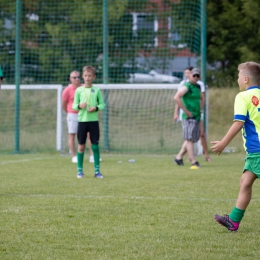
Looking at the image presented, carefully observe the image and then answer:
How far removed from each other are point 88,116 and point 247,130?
4.94m

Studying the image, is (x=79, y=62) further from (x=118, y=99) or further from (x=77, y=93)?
(x=77, y=93)

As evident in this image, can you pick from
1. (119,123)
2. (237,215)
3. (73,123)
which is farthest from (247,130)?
(119,123)

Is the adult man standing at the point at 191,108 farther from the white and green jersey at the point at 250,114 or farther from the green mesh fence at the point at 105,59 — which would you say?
the white and green jersey at the point at 250,114

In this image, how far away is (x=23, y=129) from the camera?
696 inches

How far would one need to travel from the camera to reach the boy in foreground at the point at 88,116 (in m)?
10.5

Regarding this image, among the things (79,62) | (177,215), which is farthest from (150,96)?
(177,215)

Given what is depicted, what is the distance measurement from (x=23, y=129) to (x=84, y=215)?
11224 millimetres

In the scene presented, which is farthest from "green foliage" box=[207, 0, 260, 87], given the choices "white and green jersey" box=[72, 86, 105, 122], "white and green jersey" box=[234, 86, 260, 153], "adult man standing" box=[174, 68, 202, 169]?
"white and green jersey" box=[234, 86, 260, 153]

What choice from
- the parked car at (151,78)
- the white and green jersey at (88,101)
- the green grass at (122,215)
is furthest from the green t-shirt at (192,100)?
the parked car at (151,78)

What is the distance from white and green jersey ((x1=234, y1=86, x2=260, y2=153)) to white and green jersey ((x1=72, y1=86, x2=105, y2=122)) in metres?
4.83

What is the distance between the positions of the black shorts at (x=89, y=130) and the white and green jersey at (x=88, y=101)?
0.07 metres

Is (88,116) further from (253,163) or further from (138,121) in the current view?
(138,121)

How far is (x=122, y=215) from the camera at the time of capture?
6.75m

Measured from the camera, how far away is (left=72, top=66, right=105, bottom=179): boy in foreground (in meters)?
10.5
